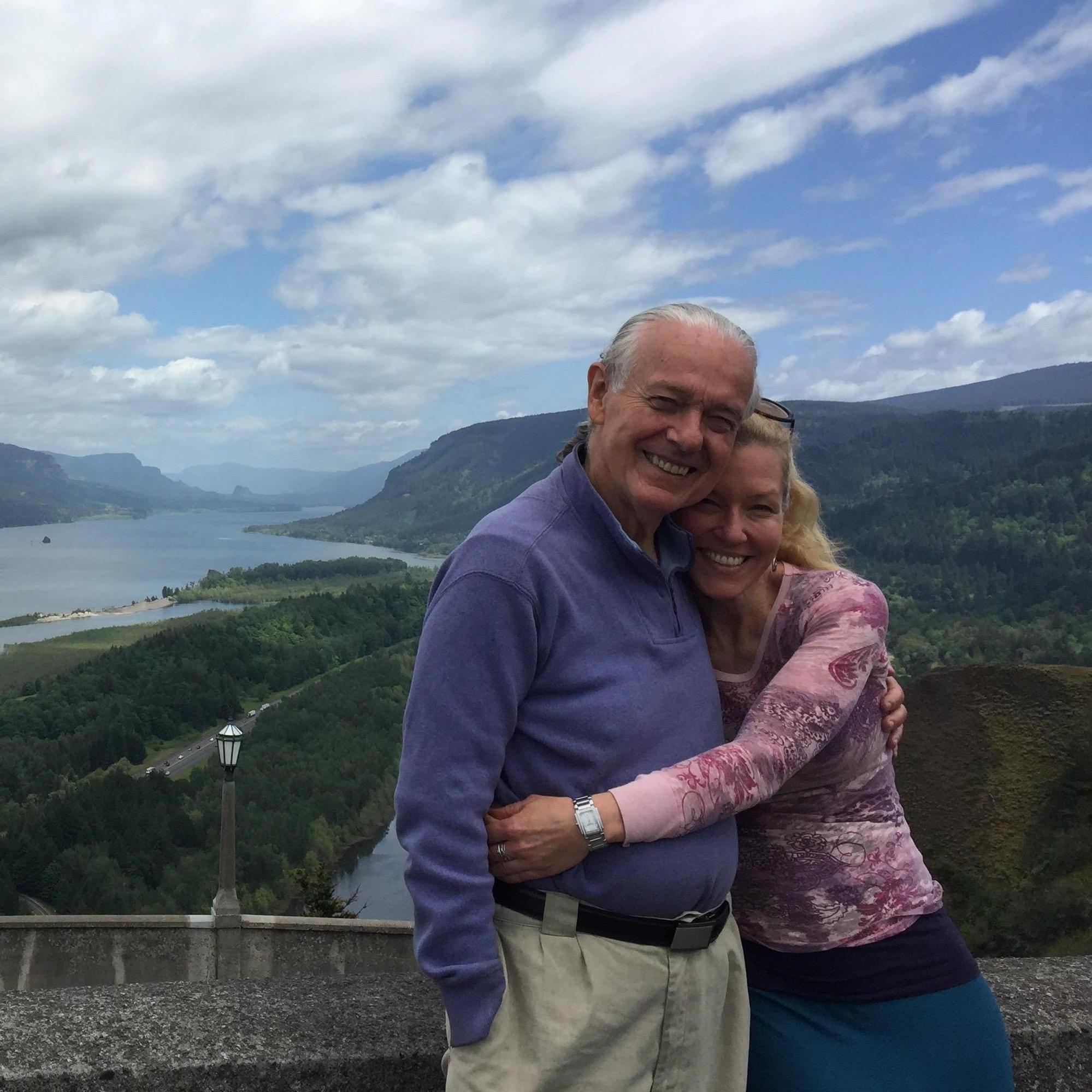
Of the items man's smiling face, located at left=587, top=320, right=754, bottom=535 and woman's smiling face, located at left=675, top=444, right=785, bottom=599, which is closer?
man's smiling face, located at left=587, top=320, right=754, bottom=535

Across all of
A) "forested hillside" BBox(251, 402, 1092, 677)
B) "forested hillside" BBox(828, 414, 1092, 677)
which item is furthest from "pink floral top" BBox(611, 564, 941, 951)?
"forested hillside" BBox(828, 414, 1092, 677)

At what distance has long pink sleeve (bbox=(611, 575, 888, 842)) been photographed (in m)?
1.54

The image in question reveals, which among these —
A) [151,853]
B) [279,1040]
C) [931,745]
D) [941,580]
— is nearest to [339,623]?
[151,853]

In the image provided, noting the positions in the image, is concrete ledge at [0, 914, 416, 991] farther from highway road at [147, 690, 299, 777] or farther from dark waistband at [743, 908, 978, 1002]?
highway road at [147, 690, 299, 777]

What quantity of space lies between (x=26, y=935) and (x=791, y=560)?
55.7 feet

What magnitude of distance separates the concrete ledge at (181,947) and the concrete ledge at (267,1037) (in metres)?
13.1

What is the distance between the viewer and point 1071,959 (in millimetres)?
2287

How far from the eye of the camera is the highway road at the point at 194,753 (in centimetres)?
5729

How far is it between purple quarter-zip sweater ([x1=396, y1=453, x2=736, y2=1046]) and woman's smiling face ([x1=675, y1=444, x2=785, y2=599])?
0.12 meters

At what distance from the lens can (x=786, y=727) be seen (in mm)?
1650

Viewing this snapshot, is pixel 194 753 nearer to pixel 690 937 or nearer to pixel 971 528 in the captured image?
pixel 690 937

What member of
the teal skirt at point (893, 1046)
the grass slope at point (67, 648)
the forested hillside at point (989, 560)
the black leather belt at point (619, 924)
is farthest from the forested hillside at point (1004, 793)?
the grass slope at point (67, 648)

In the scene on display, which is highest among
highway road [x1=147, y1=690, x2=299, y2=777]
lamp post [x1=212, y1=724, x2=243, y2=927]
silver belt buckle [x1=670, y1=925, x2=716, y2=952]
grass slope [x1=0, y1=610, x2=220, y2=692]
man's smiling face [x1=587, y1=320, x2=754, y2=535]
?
man's smiling face [x1=587, y1=320, x2=754, y2=535]

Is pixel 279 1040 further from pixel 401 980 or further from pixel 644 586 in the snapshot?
pixel 644 586
